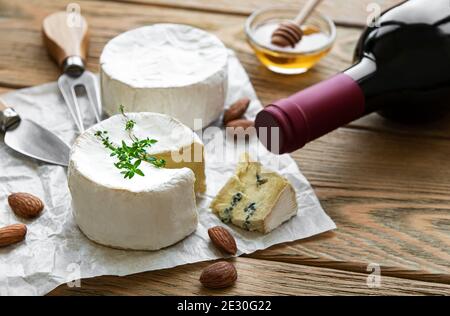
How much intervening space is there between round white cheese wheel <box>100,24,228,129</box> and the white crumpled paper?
3.2 inches

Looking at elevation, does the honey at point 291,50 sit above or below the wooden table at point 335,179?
above

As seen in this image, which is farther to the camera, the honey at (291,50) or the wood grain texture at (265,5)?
the wood grain texture at (265,5)

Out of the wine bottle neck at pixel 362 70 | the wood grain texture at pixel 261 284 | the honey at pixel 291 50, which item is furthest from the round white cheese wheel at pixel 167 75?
the wood grain texture at pixel 261 284

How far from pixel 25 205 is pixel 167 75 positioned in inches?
13.9

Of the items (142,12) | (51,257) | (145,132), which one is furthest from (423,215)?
(142,12)

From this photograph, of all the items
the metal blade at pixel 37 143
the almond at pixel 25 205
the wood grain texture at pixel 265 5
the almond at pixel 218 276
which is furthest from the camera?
the wood grain texture at pixel 265 5

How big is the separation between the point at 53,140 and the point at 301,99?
447 millimetres

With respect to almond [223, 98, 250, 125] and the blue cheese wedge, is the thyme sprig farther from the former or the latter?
almond [223, 98, 250, 125]

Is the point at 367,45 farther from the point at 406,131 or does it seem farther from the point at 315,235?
the point at 315,235

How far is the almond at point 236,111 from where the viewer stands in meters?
1.47

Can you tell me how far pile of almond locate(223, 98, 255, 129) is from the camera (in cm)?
145

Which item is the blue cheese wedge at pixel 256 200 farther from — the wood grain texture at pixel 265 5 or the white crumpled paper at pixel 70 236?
the wood grain texture at pixel 265 5

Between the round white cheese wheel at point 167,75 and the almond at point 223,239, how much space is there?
29 centimetres

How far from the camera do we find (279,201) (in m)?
1.23
